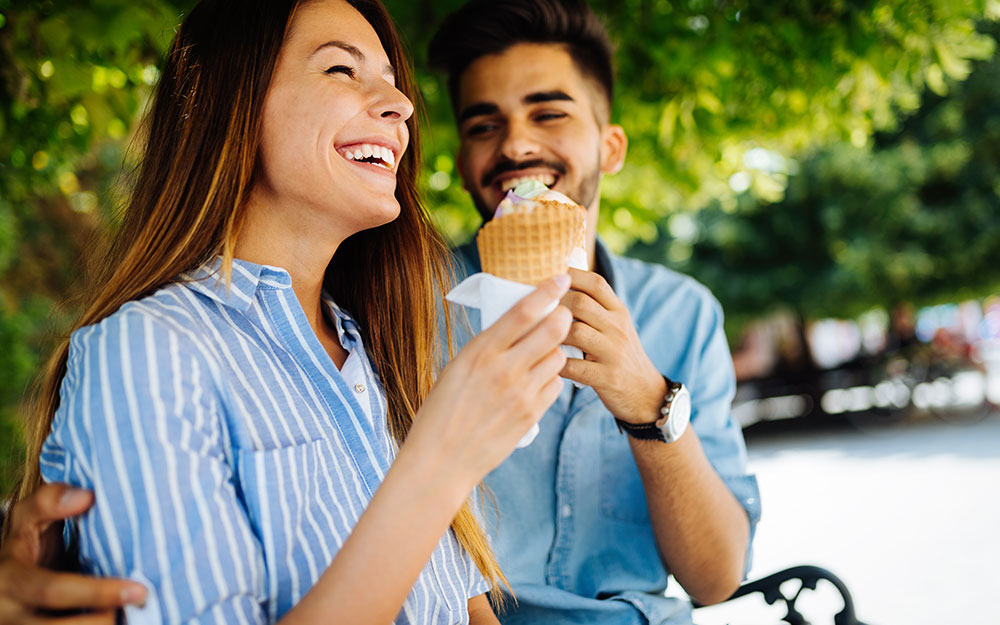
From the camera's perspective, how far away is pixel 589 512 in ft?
8.63

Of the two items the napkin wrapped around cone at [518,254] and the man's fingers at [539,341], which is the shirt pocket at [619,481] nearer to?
the napkin wrapped around cone at [518,254]

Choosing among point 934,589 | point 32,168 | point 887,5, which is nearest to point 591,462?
point 887,5

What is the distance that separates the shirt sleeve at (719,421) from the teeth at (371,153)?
149 centimetres

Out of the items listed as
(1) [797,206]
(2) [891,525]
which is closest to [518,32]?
(2) [891,525]

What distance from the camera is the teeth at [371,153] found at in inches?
71.7

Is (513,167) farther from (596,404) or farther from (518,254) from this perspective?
(518,254)

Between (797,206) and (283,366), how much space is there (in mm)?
13836

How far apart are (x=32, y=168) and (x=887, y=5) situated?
15.2 ft

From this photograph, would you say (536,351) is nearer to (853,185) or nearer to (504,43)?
(504,43)

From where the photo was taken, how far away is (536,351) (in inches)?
52.7

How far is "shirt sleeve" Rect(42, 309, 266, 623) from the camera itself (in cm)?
125

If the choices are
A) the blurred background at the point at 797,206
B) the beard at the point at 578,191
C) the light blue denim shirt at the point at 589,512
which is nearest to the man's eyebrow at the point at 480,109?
the beard at the point at 578,191

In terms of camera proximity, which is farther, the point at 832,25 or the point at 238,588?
the point at 832,25

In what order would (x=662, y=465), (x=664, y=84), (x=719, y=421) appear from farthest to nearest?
(x=664, y=84) < (x=719, y=421) < (x=662, y=465)
